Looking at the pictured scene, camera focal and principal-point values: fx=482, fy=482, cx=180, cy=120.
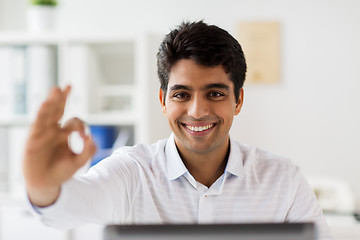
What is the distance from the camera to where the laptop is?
24.5 inches

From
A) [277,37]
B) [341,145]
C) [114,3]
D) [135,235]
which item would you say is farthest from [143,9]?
[135,235]

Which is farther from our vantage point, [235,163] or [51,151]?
[235,163]

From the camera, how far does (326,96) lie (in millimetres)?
2529

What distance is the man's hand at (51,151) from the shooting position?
80cm

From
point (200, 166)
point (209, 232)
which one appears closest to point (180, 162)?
point (200, 166)

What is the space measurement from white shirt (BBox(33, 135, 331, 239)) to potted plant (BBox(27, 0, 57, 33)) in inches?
52.2

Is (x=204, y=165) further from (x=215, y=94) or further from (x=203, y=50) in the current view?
(x=203, y=50)

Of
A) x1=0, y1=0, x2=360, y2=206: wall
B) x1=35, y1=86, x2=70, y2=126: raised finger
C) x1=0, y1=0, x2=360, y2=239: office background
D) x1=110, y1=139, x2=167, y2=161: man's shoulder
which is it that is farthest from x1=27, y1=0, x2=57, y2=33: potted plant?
x1=35, y1=86, x2=70, y2=126: raised finger

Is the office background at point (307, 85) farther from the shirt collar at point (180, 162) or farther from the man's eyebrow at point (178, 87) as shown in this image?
the man's eyebrow at point (178, 87)

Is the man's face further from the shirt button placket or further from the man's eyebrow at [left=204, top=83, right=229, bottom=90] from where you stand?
the shirt button placket

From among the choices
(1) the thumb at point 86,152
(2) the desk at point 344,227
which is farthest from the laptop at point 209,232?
(2) the desk at point 344,227

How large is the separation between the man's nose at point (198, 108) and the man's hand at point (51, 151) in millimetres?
427

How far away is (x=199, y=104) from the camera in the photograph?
123 centimetres

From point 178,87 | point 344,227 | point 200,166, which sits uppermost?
point 178,87
